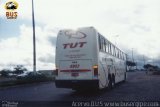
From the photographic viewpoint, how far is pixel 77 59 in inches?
627

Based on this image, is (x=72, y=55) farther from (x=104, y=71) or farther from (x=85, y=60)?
(x=104, y=71)

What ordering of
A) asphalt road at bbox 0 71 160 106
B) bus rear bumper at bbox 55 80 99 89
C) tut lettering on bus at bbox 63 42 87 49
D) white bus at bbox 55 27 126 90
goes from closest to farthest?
1. asphalt road at bbox 0 71 160 106
2. bus rear bumper at bbox 55 80 99 89
3. white bus at bbox 55 27 126 90
4. tut lettering on bus at bbox 63 42 87 49

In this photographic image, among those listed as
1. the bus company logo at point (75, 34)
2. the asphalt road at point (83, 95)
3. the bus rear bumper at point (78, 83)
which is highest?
the bus company logo at point (75, 34)

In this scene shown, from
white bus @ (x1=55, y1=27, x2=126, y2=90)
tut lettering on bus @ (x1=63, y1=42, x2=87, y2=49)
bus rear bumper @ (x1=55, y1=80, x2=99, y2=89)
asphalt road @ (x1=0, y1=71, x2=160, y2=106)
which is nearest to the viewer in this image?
asphalt road @ (x1=0, y1=71, x2=160, y2=106)

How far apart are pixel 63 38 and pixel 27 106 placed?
19.2ft

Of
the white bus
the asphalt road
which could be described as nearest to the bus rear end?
the white bus

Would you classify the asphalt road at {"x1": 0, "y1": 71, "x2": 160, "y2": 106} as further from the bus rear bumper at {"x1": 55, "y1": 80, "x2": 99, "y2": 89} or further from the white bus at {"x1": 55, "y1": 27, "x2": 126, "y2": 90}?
the white bus at {"x1": 55, "y1": 27, "x2": 126, "y2": 90}

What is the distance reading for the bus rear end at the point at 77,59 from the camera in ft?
51.0

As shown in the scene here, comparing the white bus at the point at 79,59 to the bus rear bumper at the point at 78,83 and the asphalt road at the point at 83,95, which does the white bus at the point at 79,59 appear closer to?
the bus rear bumper at the point at 78,83

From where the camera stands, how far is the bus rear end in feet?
51.0

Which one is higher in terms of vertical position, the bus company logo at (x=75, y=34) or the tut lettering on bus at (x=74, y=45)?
the bus company logo at (x=75, y=34)

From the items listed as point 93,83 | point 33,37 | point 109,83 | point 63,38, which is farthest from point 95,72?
point 33,37

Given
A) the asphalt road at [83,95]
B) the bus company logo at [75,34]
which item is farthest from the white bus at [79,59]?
the asphalt road at [83,95]

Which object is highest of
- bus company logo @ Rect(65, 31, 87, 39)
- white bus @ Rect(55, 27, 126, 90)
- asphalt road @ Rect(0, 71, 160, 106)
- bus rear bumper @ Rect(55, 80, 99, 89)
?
bus company logo @ Rect(65, 31, 87, 39)
